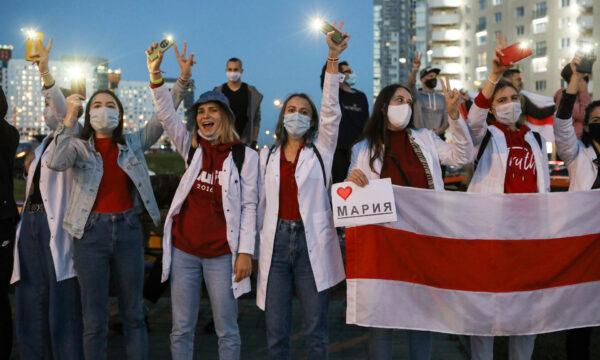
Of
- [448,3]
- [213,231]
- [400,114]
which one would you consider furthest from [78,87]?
[448,3]

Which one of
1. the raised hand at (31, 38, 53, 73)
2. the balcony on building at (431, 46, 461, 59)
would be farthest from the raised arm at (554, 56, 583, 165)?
the balcony on building at (431, 46, 461, 59)

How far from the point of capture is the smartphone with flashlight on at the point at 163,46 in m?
5.90

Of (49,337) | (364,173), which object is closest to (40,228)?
(49,337)

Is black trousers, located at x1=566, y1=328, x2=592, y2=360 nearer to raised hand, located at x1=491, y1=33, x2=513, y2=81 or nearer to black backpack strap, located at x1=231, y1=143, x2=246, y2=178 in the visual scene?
raised hand, located at x1=491, y1=33, x2=513, y2=81

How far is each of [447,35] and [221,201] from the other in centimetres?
10908

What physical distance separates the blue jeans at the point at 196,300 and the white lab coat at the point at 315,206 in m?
0.26

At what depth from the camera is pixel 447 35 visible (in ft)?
360

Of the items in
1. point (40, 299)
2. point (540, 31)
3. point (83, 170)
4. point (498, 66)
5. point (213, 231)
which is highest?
point (540, 31)

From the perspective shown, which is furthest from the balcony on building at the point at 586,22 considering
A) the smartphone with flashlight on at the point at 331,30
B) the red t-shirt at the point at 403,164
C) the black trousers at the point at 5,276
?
the black trousers at the point at 5,276

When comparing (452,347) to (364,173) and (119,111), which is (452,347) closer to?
(364,173)

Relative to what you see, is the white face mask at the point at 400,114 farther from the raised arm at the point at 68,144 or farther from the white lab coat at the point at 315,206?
the raised arm at the point at 68,144

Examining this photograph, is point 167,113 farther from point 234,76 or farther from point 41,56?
point 234,76

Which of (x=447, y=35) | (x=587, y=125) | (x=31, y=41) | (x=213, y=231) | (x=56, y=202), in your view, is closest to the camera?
(x=213, y=231)

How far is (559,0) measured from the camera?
3524 inches
